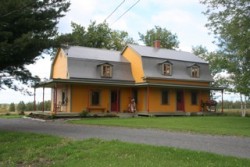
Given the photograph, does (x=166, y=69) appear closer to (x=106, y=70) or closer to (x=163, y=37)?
(x=106, y=70)

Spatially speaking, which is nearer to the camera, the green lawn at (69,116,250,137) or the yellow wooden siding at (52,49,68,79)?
the green lawn at (69,116,250,137)

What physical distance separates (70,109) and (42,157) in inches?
881

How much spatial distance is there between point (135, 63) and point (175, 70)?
14.1 ft

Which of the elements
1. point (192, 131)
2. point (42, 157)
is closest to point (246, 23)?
point (192, 131)

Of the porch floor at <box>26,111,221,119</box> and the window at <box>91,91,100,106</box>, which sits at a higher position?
the window at <box>91,91,100,106</box>

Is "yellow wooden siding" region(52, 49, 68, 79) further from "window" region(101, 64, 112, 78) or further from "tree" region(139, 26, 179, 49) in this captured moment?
"tree" region(139, 26, 179, 49)

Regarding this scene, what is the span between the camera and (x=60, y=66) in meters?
39.3

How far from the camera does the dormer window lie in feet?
130

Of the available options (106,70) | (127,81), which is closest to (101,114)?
(106,70)

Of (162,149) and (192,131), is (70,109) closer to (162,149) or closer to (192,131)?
(192,131)

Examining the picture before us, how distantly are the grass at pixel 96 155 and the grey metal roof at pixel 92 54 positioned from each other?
71.1 ft

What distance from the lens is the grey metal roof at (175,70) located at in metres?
38.6

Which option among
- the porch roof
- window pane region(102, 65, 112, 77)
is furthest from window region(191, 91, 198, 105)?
window pane region(102, 65, 112, 77)

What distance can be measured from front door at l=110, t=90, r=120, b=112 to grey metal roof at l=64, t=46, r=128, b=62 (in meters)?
3.52
